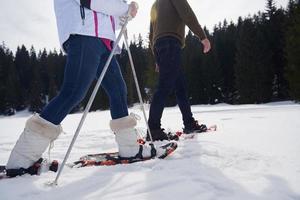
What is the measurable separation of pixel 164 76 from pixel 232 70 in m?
50.9

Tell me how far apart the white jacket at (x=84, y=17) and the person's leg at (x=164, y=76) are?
5.33 feet

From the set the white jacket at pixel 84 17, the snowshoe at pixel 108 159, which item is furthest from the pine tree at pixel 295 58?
the white jacket at pixel 84 17

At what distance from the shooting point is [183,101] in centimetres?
512

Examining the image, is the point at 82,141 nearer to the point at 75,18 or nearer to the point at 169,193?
the point at 75,18

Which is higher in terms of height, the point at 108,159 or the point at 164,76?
the point at 164,76

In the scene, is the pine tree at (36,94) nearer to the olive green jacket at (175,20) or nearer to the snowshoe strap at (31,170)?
the olive green jacket at (175,20)

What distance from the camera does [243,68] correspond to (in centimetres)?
4291

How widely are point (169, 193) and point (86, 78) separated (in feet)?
4.35

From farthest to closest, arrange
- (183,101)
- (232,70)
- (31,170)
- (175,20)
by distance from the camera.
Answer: (232,70)
(183,101)
(175,20)
(31,170)

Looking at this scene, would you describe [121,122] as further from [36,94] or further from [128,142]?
[36,94]

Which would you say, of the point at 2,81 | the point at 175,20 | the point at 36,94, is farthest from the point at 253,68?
the point at 2,81

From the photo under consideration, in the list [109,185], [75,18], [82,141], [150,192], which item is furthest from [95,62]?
[82,141]

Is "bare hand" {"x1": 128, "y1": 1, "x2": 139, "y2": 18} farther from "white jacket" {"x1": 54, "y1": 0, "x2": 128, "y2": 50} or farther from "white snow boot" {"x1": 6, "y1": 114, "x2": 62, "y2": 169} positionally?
"white snow boot" {"x1": 6, "y1": 114, "x2": 62, "y2": 169}

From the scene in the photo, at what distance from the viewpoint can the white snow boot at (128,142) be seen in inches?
127
